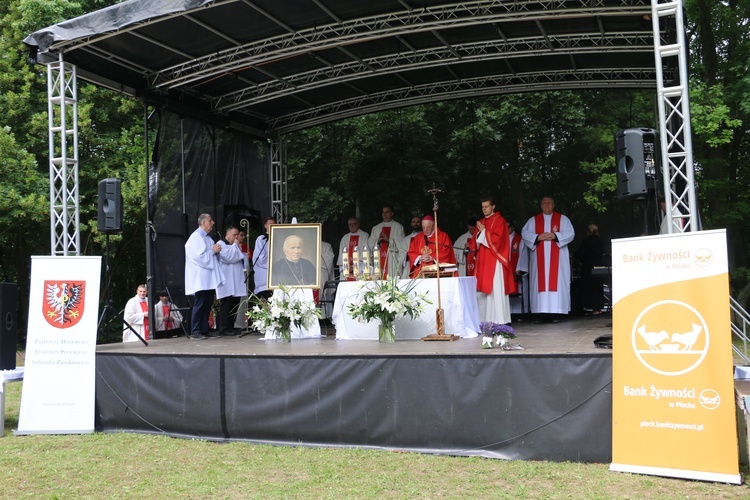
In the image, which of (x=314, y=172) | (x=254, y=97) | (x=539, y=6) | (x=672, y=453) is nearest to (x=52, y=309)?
(x=254, y=97)

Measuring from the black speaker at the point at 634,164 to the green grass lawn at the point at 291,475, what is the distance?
96.4 inches

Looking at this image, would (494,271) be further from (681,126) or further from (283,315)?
(681,126)

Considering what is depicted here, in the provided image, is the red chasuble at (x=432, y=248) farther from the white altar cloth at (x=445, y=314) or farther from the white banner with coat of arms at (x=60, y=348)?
the white banner with coat of arms at (x=60, y=348)

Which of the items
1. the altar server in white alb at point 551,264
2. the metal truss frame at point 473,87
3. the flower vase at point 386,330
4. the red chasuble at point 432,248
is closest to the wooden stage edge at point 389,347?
the flower vase at point 386,330

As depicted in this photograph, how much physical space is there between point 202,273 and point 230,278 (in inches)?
23.4

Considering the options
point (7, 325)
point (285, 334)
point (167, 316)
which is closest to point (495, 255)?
point (285, 334)

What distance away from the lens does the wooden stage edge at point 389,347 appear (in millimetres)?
6207

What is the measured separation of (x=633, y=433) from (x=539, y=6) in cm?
613

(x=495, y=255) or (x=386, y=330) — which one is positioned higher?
(x=495, y=255)

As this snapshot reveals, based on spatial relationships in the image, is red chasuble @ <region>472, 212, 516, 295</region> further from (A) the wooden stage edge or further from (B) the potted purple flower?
(B) the potted purple flower

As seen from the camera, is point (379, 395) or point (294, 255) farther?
point (294, 255)

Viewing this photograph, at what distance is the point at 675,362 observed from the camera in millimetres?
5121

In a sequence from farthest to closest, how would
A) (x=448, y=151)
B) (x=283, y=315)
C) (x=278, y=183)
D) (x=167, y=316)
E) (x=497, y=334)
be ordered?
1. (x=448, y=151)
2. (x=278, y=183)
3. (x=167, y=316)
4. (x=283, y=315)
5. (x=497, y=334)

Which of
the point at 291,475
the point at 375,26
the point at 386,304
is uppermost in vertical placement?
the point at 375,26
